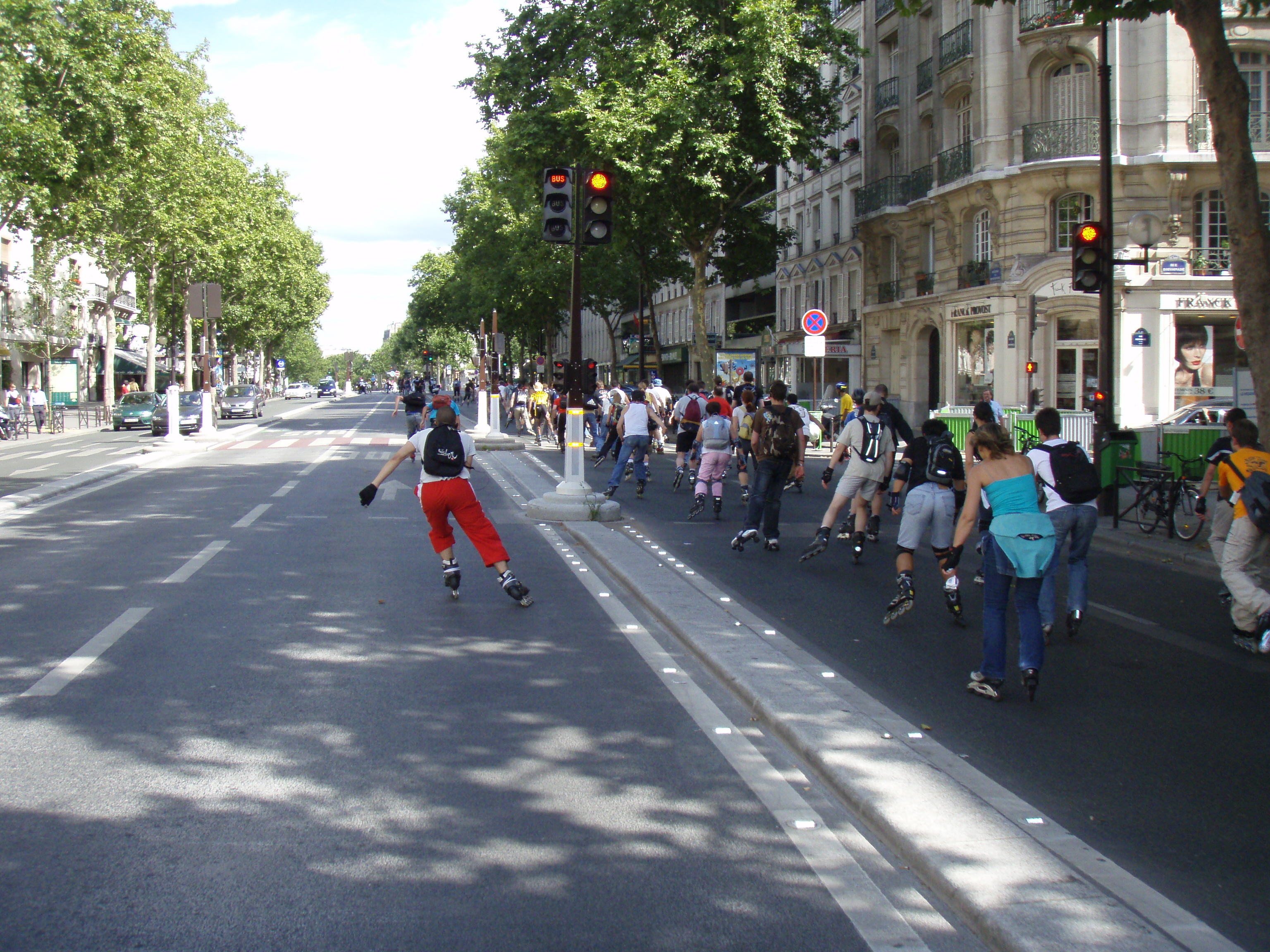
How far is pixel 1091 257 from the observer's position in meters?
14.8

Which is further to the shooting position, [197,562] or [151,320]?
[151,320]

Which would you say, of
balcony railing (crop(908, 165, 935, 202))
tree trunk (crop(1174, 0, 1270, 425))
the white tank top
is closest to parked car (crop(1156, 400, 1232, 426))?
the white tank top

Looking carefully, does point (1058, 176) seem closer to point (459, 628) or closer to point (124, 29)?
point (124, 29)

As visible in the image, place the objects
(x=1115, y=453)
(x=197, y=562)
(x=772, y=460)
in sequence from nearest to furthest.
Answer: (x=197, y=562) < (x=772, y=460) < (x=1115, y=453)

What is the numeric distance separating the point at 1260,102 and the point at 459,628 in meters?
29.0

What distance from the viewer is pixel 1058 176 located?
31109mm

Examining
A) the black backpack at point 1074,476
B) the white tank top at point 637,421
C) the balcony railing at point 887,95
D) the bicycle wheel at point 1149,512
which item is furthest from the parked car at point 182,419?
the black backpack at point 1074,476

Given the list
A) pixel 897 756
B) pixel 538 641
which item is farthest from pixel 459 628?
pixel 897 756

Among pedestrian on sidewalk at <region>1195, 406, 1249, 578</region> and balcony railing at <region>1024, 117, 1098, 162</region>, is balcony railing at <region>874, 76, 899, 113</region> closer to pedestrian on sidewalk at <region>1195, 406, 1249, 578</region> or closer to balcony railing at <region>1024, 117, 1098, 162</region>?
balcony railing at <region>1024, 117, 1098, 162</region>

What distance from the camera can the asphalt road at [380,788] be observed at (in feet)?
11.8

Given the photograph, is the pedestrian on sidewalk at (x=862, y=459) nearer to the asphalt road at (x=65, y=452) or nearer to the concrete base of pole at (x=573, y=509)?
the concrete base of pole at (x=573, y=509)

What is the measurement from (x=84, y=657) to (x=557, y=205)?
26.5ft

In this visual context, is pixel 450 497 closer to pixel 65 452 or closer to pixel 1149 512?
pixel 1149 512

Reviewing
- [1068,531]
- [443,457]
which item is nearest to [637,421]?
[443,457]
